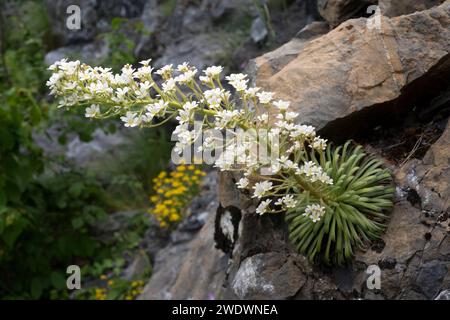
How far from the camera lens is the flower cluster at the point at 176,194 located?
6.71 m

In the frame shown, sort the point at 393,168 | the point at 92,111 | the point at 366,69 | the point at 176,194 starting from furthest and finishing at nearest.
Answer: the point at 176,194 < the point at 366,69 < the point at 393,168 < the point at 92,111

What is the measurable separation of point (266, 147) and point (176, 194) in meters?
3.76

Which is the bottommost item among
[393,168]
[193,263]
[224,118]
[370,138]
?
[193,263]

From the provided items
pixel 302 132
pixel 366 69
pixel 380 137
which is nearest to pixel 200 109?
pixel 302 132

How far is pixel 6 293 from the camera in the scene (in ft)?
20.5

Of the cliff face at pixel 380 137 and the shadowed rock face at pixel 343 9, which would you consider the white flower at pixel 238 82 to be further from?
the shadowed rock face at pixel 343 9

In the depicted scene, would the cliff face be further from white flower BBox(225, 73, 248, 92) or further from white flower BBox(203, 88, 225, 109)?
white flower BBox(203, 88, 225, 109)

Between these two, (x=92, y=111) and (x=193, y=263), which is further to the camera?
(x=193, y=263)

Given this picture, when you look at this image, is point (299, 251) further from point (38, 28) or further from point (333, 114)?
point (38, 28)

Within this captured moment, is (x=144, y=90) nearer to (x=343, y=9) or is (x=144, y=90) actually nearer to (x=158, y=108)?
(x=158, y=108)

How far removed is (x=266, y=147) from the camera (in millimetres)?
3150

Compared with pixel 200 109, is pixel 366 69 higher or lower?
higher

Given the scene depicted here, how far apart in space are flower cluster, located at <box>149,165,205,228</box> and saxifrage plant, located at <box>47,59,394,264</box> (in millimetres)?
3201

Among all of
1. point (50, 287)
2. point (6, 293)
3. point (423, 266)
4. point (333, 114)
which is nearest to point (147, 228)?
point (50, 287)
